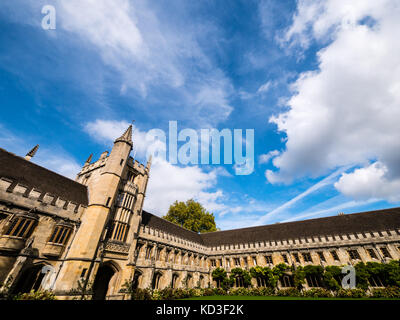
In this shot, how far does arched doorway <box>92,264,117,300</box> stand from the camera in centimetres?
1822

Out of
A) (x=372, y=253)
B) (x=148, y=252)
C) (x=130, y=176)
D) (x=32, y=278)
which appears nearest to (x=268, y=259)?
(x=372, y=253)

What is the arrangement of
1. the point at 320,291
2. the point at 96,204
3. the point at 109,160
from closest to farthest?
A: the point at 96,204 → the point at 109,160 → the point at 320,291

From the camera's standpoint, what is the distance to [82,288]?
47.5 ft

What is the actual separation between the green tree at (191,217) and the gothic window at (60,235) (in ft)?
97.6

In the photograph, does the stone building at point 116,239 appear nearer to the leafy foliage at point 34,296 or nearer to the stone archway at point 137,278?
the stone archway at point 137,278

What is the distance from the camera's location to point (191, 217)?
149 feet

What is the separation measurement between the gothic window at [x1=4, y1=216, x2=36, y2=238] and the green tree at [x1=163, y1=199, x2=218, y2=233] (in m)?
32.6

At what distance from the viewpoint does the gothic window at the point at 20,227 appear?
13.4 m

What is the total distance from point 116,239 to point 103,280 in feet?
13.7

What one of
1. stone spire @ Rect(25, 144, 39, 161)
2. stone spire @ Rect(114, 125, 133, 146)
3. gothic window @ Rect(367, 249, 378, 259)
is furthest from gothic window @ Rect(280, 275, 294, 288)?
stone spire @ Rect(25, 144, 39, 161)

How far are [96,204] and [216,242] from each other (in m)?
28.0

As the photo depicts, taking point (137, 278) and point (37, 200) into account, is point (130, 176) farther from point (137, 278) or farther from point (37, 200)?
point (137, 278)
